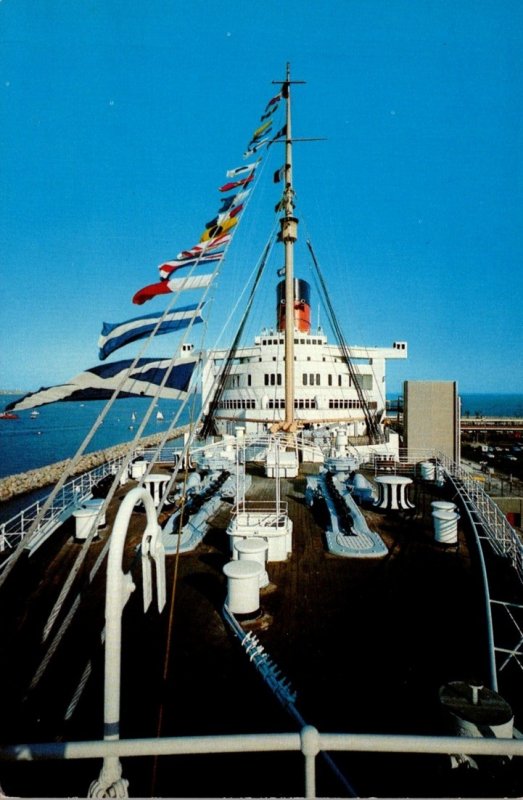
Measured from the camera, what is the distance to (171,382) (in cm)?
974

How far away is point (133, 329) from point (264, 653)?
7.80 meters

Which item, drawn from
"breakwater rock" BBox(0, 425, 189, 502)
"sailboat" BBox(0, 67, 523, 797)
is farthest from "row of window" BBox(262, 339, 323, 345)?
"sailboat" BBox(0, 67, 523, 797)

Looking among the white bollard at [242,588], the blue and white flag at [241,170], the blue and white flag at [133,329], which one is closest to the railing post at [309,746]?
the white bollard at [242,588]

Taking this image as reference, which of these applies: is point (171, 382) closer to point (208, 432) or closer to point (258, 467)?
point (258, 467)

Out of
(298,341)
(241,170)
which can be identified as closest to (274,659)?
(241,170)

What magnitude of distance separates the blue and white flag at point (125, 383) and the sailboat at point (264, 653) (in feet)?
4.79

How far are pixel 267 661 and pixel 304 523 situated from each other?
642cm

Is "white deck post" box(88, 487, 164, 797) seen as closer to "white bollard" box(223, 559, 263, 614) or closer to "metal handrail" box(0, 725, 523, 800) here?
"metal handrail" box(0, 725, 523, 800)

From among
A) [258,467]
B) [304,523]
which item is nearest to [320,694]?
[304,523]

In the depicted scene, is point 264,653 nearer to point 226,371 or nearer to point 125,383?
point 125,383

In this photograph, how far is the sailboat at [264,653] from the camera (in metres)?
3.09

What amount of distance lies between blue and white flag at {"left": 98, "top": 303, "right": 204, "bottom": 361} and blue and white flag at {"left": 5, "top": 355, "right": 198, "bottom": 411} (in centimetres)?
65

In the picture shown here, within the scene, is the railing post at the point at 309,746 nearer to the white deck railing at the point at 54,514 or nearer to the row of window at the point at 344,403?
the white deck railing at the point at 54,514

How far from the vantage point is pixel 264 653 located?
5.89 metres
